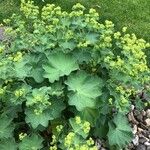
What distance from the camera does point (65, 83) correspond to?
4738 mm

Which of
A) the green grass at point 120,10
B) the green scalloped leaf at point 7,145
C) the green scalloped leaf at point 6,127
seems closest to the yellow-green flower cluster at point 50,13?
the green scalloped leaf at point 6,127

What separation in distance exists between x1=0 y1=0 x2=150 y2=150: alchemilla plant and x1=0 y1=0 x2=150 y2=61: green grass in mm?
2373

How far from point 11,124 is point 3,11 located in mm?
3350

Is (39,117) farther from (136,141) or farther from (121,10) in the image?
(121,10)

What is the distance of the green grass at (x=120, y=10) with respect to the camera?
7623mm

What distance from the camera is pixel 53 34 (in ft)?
16.8

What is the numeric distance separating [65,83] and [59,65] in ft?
0.62

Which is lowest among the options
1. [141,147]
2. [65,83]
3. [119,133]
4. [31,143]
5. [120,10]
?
[120,10]

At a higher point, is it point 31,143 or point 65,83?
point 65,83

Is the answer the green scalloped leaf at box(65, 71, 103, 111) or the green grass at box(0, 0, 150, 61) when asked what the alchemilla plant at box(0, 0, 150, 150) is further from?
the green grass at box(0, 0, 150, 61)

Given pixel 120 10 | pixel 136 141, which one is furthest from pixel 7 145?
pixel 120 10

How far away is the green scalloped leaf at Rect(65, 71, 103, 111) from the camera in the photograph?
4684 millimetres

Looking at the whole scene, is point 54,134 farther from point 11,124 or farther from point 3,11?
point 3,11

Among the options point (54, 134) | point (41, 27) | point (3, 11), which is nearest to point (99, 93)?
point (54, 134)
